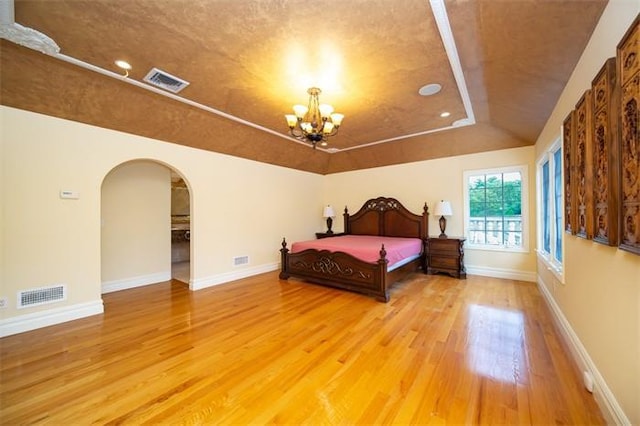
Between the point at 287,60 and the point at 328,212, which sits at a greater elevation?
the point at 287,60

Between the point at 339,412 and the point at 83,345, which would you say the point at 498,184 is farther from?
the point at 83,345

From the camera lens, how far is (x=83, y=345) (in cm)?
242

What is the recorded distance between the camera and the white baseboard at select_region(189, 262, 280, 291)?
4179mm

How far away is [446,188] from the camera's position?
521cm

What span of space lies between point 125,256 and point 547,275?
21.5 feet

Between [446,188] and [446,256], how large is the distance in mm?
1423

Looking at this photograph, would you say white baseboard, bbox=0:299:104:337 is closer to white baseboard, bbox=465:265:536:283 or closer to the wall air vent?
the wall air vent

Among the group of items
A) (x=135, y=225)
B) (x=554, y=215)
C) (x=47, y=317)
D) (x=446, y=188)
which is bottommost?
(x=47, y=317)

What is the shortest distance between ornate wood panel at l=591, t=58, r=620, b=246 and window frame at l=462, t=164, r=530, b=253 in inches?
132

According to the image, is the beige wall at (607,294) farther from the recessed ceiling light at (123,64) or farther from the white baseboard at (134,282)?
the white baseboard at (134,282)

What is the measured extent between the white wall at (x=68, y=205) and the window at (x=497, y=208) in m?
4.85

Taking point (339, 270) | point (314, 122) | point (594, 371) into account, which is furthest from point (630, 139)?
point (339, 270)

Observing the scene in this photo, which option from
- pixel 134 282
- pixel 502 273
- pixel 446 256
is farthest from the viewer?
pixel 446 256

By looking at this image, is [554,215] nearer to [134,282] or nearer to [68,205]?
[68,205]
